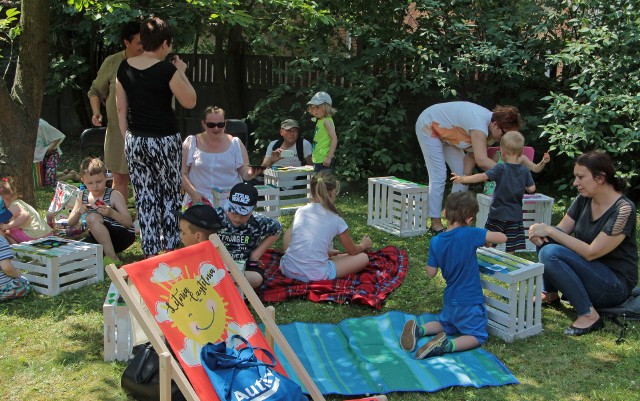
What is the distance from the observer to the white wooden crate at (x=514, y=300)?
478 centimetres

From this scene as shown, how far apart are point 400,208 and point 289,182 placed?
4.88 feet

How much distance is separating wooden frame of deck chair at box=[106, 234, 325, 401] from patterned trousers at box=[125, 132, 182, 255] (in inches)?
58.0

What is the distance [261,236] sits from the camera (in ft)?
18.4

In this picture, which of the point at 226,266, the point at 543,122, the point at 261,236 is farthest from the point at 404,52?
the point at 226,266

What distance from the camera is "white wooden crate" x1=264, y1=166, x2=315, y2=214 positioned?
8188mm

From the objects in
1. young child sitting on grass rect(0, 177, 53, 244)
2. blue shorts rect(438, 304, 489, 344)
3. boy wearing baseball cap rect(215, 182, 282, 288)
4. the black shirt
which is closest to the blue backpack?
blue shorts rect(438, 304, 489, 344)

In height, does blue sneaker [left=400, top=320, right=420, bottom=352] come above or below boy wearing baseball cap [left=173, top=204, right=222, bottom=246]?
below

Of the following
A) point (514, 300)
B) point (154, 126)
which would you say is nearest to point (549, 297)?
point (514, 300)

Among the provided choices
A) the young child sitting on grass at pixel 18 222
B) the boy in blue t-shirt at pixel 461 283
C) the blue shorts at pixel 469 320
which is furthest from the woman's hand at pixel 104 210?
the blue shorts at pixel 469 320

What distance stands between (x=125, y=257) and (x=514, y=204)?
3430 millimetres

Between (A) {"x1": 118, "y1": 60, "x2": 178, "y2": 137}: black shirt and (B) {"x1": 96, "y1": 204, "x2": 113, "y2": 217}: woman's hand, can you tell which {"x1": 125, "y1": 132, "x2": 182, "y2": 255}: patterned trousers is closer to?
(A) {"x1": 118, "y1": 60, "x2": 178, "y2": 137}: black shirt

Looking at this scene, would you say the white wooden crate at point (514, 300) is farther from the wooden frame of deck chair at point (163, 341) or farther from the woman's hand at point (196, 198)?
the woman's hand at point (196, 198)

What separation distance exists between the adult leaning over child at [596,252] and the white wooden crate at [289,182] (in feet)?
12.0

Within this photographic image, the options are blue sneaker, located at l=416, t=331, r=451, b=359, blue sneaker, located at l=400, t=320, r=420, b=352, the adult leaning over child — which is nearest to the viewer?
blue sneaker, located at l=416, t=331, r=451, b=359
